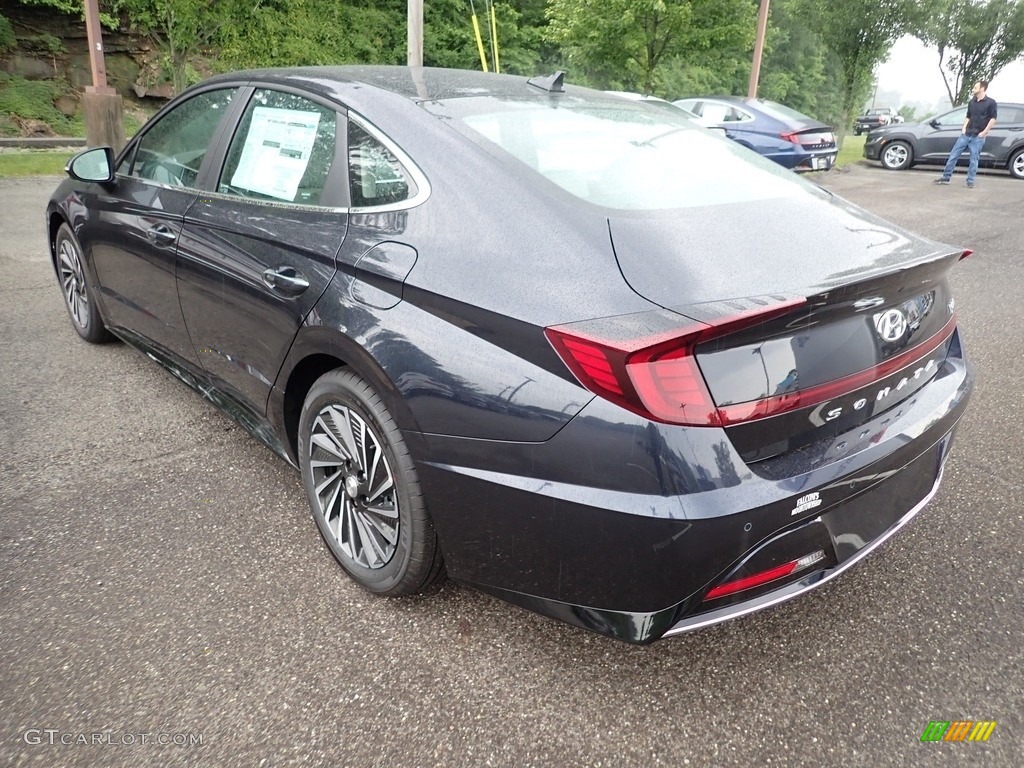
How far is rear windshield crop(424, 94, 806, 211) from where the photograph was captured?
2207 millimetres

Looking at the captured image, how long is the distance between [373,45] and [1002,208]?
67.1 feet

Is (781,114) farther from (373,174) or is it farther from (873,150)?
(373,174)

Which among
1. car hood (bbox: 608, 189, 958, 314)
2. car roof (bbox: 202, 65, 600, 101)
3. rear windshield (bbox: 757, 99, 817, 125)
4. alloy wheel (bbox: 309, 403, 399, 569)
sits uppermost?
rear windshield (bbox: 757, 99, 817, 125)

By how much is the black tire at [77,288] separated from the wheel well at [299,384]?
2150 millimetres

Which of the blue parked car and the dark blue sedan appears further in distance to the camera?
the blue parked car

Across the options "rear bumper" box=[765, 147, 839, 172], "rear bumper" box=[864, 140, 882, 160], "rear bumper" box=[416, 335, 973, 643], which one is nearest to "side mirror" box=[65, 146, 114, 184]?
"rear bumper" box=[416, 335, 973, 643]

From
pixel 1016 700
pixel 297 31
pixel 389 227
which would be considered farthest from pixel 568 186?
pixel 297 31

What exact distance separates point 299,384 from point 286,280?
14.3 inches

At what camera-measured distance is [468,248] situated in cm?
198

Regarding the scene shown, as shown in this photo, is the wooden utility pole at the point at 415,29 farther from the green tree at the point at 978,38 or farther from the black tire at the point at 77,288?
the green tree at the point at 978,38

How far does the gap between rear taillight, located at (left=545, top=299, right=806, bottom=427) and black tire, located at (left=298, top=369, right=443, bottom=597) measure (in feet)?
2.14

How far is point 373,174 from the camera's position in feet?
7.61

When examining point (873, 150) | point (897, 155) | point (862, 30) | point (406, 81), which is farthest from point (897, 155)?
point (406, 81)

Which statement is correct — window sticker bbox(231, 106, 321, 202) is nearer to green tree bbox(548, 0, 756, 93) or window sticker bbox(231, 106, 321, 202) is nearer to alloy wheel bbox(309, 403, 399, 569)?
alloy wheel bbox(309, 403, 399, 569)
